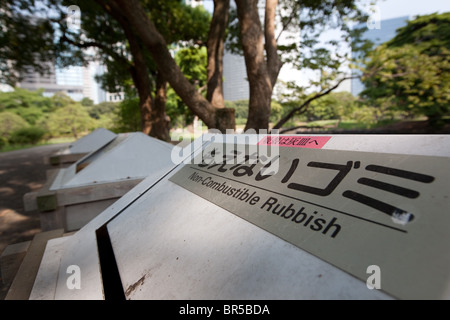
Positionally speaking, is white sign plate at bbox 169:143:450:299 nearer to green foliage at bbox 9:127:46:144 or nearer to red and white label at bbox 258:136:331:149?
red and white label at bbox 258:136:331:149

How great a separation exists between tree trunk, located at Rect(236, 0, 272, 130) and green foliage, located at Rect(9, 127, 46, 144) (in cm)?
3246

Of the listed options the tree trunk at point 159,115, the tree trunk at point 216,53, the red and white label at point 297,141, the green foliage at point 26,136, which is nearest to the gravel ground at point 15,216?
the red and white label at point 297,141

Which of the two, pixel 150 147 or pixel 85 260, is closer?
pixel 85 260

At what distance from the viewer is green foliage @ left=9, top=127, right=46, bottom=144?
2748cm

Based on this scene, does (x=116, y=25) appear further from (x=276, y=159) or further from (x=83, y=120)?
(x=83, y=120)

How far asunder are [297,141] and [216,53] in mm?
5351

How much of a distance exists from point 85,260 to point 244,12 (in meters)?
4.91

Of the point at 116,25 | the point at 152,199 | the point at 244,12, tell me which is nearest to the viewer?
the point at 152,199

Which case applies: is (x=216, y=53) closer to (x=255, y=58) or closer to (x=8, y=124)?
→ (x=255, y=58)

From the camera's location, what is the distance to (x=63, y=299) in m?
1.29

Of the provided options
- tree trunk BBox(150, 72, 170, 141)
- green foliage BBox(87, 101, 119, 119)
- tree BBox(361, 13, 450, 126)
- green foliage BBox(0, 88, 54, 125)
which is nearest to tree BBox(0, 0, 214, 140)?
tree trunk BBox(150, 72, 170, 141)

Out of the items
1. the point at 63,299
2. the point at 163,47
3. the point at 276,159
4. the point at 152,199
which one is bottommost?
the point at 63,299

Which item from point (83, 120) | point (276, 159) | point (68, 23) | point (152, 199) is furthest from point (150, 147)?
point (83, 120)

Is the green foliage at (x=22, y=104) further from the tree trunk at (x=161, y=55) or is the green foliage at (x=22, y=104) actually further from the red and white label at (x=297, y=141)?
the red and white label at (x=297, y=141)
